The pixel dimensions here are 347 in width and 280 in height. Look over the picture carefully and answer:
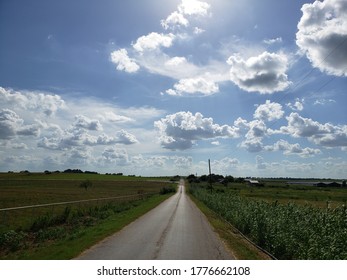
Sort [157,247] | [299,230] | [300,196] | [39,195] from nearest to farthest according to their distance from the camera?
[157,247] < [299,230] < [39,195] < [300,196]

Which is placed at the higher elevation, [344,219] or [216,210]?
[344,219]

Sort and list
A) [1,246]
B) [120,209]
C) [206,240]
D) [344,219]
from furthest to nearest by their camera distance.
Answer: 1. [120,209]
2. [206,240]
3. [1,246]
4. [344,219]

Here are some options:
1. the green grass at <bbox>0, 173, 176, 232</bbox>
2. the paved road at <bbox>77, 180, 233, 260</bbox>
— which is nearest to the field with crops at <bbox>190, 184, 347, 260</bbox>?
the paved road at <bbox>77, 180, 233, 260</bbox>

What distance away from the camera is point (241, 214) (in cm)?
2472

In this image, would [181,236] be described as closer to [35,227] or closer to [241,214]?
[241,214]

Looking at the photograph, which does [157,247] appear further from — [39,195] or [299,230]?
[39,195]

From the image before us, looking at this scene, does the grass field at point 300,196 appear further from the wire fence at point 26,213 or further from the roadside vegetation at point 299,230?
the roadside vegetation at point 299,230

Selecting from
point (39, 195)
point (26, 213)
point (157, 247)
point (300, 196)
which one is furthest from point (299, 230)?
point (300, 196)

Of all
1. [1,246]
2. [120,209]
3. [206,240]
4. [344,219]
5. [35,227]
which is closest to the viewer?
[344,219]

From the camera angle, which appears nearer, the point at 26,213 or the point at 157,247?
the point at 157,247

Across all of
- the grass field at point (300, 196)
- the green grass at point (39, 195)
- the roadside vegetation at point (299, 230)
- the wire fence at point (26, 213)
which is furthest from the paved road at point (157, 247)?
the grass field at point (300, 196)

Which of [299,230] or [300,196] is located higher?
[299,230]
